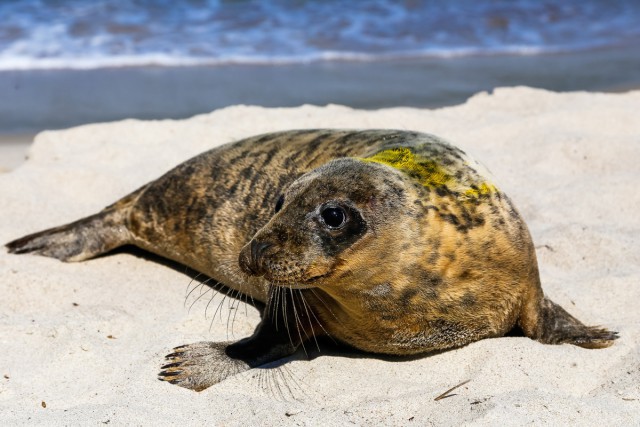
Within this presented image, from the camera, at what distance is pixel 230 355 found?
150 inches

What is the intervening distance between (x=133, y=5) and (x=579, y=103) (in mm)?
7527

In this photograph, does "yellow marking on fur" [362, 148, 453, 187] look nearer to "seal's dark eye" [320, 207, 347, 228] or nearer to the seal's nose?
"seal's dark eye" [320, 207, 347, 228]

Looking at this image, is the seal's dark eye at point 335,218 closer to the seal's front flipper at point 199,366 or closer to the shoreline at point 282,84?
the seal's front flipper at point 199,366

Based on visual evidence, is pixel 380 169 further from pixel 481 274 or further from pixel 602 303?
pixel 602 303

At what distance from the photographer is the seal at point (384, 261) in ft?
10.8

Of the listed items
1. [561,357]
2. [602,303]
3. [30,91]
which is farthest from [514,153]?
[30,91]

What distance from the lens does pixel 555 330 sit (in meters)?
3.87

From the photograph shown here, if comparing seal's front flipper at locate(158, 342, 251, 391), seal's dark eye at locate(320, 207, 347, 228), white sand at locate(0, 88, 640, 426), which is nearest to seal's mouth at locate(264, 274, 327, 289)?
seal's dark eye at locate(320, 207, 347, 228)

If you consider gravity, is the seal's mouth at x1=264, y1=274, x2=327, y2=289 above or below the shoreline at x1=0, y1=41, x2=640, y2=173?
below

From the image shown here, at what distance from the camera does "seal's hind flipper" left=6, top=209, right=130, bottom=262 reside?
5.01m

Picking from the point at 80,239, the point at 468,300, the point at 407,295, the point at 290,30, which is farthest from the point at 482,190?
the point at 290,30

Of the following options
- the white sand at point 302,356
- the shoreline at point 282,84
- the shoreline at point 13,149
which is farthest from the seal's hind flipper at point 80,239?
the shoreline at point 282,84

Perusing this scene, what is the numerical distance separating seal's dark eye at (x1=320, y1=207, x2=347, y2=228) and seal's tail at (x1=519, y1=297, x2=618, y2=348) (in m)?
1.00

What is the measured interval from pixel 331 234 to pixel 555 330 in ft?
3.94
